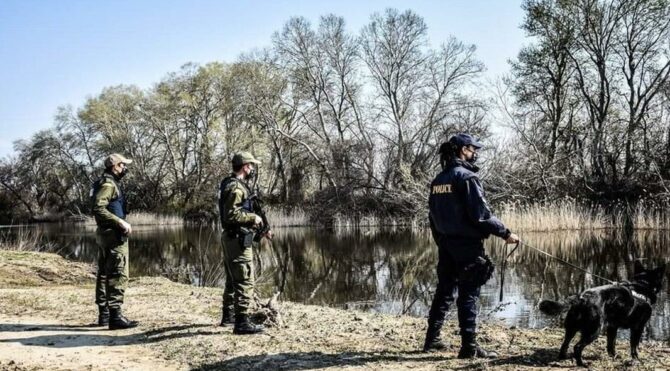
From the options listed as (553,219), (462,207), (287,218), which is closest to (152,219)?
(287,218)

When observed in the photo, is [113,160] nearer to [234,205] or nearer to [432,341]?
[234,205]

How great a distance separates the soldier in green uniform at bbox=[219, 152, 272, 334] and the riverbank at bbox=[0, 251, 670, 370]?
296 millimetres

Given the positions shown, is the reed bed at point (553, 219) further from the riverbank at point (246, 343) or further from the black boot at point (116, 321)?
the black boot at point (116, 321)

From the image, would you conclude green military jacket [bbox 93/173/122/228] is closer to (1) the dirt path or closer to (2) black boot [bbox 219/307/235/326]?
(1) the dirt path

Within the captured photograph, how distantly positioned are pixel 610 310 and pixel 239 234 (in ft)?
11.2

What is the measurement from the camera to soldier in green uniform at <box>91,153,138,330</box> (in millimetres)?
6719

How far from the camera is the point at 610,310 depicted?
490 cm

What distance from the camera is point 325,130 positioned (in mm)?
39281

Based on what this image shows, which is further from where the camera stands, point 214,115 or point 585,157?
point 214,115

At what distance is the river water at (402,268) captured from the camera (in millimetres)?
9523

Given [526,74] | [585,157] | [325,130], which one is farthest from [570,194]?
[325,130]

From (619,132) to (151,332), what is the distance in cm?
2675

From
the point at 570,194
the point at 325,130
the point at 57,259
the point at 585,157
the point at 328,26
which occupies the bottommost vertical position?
the point at 57,259

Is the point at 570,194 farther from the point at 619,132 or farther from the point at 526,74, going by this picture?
the point at 526,74
